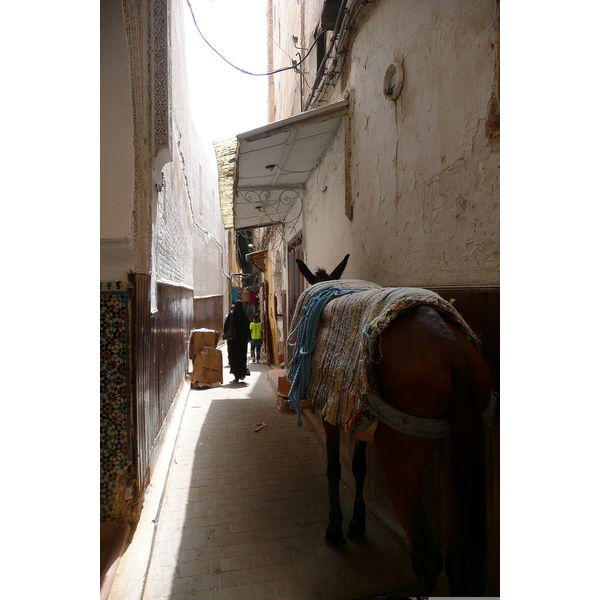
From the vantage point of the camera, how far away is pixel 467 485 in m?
1.47

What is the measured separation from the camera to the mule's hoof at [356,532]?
2.62 m

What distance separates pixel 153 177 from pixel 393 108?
216cm

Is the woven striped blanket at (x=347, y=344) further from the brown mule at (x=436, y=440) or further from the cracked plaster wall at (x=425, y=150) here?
the cracked plaster wall at (x=425, y=150)

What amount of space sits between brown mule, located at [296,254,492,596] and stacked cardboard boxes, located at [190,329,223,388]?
21.4ft

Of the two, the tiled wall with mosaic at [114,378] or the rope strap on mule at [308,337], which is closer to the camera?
the rope strap on mule at [308,337]

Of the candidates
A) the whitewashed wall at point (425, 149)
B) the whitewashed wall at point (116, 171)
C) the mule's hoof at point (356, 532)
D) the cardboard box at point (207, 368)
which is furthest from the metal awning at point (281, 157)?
the mule's hoof at point (356, 532)

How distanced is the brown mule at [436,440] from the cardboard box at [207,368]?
6.51 m

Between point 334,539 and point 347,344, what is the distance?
5.09ft

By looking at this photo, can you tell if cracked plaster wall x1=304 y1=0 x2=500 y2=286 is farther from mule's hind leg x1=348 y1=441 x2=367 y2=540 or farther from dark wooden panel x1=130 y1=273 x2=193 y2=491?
dark wooden panel x1=130 y1=273 x2=193 y2=491

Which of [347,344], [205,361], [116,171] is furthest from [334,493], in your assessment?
[205,361]

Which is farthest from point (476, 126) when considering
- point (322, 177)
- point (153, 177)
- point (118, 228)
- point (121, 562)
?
point (322, 177)

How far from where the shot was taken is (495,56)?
1694 mm

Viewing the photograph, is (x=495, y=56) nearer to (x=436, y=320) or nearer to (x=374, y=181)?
(x=436, y=320)

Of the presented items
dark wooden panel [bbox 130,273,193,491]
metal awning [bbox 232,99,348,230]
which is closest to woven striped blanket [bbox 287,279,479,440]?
dark wooden panel [bbox 130,273,193,491]
